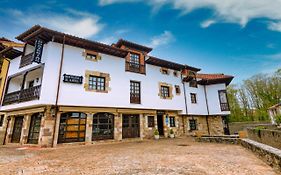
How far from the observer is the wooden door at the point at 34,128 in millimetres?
11125

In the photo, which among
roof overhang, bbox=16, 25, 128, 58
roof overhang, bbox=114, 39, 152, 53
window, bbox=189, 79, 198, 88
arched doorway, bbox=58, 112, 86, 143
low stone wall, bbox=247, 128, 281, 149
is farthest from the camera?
window, bbox=189, 79, 198, 88

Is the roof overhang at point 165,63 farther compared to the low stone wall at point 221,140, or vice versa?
the roof overhang at point 165,63

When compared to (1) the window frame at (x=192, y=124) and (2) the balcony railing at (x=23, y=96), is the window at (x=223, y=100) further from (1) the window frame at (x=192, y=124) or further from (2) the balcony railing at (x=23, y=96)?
(2) the balcony railing at (x=23, y=96)

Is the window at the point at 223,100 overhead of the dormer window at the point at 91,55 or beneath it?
beneath

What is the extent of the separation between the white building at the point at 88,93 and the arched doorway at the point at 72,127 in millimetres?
62

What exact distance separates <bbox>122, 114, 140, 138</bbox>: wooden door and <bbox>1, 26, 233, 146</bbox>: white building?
0.28 feet

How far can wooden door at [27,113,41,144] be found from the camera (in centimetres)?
1112

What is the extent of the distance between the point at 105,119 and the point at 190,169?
903 centimetres

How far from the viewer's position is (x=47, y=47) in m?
10.4

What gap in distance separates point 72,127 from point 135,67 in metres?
7.35

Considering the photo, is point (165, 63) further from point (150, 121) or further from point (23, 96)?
point (23, 96)

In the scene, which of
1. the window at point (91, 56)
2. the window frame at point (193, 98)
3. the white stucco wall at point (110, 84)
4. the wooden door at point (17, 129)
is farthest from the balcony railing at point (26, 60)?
the window frame at point (193, 98)

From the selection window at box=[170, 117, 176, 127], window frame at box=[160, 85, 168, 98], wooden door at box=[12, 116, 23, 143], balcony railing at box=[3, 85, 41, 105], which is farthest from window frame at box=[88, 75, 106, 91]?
window at box=[170, 117, 176, 127]

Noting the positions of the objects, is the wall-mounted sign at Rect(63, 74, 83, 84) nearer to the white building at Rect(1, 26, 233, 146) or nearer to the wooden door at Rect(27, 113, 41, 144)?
the white building at Rect(1, 26, 233, 146)
